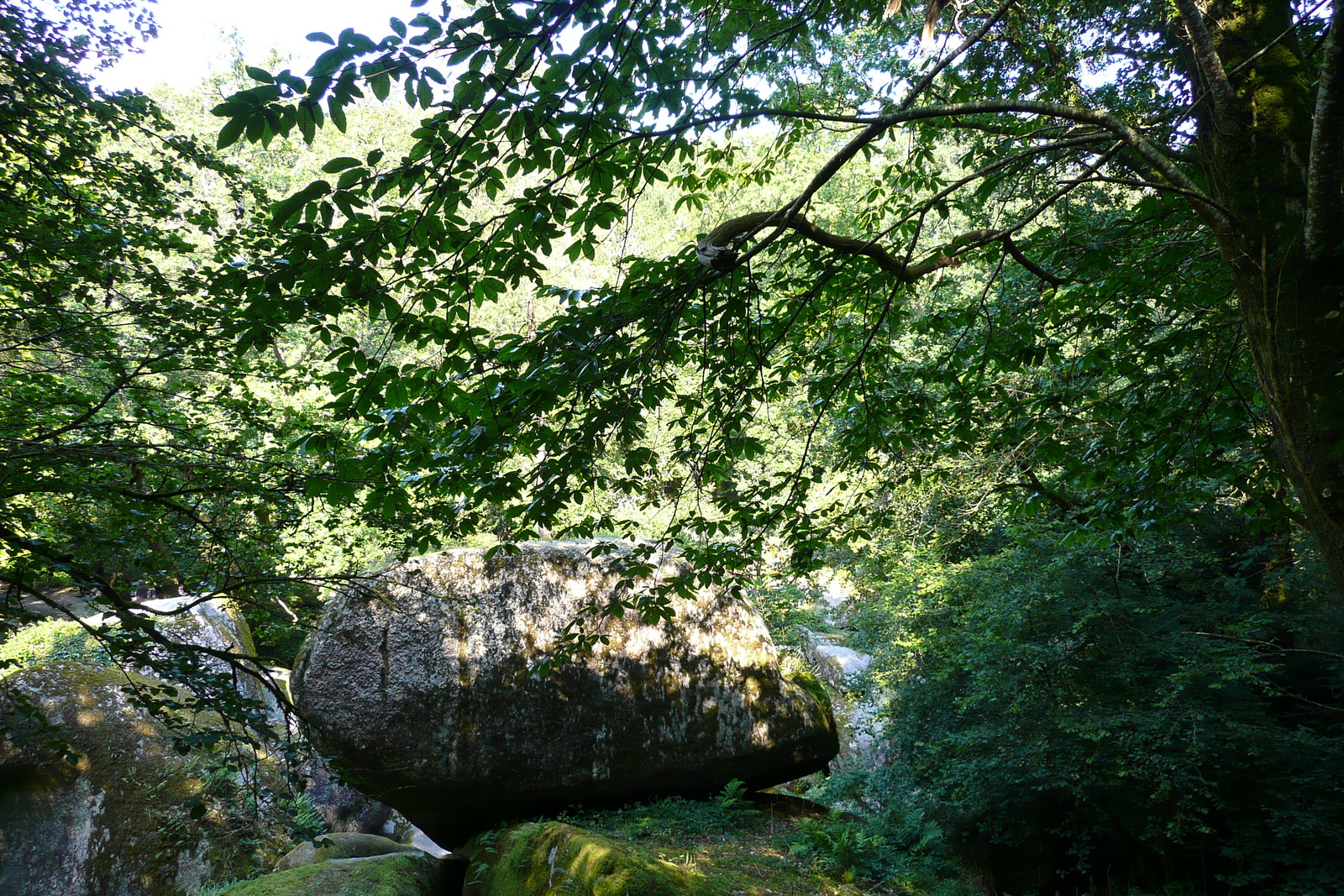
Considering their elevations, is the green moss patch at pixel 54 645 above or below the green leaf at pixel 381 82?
below

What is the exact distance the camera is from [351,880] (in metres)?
6.64

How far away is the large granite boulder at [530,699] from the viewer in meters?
7.63

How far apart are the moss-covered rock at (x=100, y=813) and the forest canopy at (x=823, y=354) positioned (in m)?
4.44

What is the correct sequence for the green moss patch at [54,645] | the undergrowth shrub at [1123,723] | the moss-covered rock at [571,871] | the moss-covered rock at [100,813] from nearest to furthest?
the moss-covered rock at [571,871], the undergrowth shrub at [1123,723], the moss-covered rock at [100,813], the green moss patch at [54,645]

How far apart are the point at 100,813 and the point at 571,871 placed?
6.55m

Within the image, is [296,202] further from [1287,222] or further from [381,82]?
[1287,222]

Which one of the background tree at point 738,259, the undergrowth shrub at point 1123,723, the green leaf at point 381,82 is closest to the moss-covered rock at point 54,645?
the background tree at point 738,259

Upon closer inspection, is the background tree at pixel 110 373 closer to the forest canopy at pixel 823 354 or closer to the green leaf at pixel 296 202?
the forest canopy at pixel 823 354

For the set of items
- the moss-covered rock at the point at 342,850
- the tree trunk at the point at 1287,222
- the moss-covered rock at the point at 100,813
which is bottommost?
the moss-covered rock at the point at 342,850

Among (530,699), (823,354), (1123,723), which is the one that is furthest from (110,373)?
(1123,723)

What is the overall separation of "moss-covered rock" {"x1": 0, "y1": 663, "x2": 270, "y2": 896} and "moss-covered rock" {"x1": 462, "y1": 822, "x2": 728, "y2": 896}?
10.3 ft

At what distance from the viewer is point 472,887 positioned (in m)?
7.02

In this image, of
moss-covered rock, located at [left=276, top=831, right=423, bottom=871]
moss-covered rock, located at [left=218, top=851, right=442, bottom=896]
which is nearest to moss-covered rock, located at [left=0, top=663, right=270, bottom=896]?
moss-covered rock, located at [left=276, top=831, right=423, bottom=871]

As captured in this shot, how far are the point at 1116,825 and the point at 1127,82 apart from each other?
7114 millimetres
